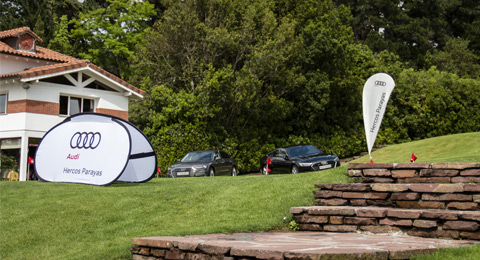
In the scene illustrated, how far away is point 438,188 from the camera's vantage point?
7883 mm

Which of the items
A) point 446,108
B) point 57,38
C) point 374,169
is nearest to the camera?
point 374,169

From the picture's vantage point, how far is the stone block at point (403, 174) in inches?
355

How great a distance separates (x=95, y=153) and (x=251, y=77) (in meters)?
15.8

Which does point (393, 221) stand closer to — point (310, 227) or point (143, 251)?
point (310, 227)

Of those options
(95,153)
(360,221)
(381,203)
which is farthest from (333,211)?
(95,153)

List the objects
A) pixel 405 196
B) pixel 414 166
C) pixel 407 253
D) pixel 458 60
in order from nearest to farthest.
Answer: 1. pixel 407 253
2. pixel 405 196
3. pixel 414 166
4. pixel 458 60

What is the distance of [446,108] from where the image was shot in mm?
38688

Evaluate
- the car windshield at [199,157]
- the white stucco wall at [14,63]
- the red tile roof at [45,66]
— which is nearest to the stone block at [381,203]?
the car windshield at [199,157]

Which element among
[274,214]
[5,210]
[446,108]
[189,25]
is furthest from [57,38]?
[274,214]

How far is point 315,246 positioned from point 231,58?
90.6 feet

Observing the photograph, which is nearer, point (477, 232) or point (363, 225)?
point (477, 232)

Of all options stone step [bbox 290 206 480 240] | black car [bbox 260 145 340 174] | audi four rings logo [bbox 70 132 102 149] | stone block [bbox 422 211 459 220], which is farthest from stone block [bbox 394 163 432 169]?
black car [bbox 260 145 340 174]

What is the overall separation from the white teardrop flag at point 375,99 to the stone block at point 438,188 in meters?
7.28

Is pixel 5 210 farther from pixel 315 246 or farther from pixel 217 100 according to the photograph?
pixel 217 100
